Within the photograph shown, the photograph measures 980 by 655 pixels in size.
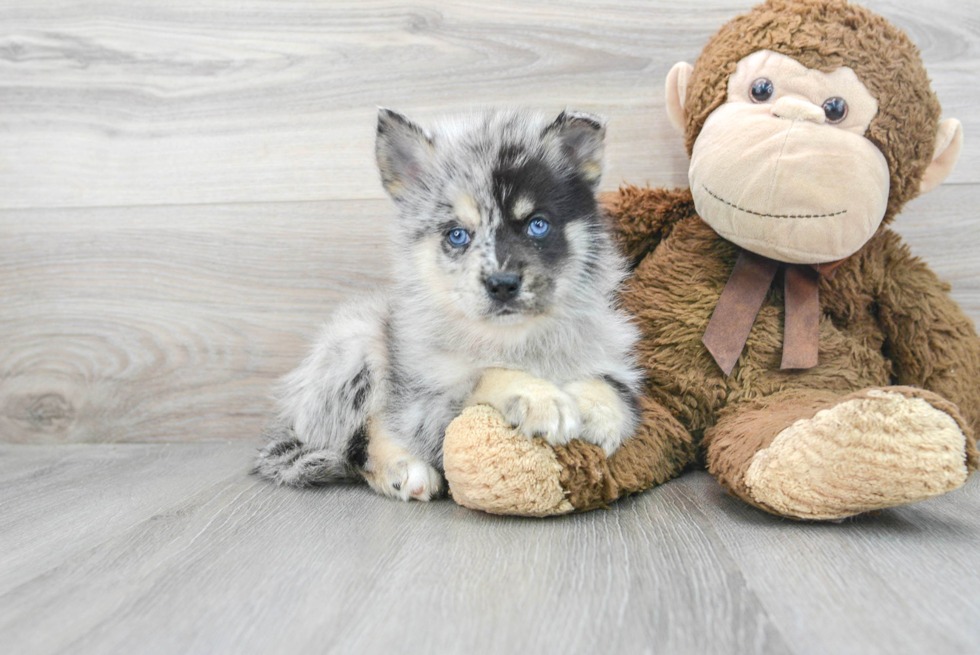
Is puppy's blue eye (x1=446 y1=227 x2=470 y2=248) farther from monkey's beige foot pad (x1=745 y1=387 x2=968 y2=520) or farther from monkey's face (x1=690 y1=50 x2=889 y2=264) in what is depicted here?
monkey's beige foot pad (x1=745 y1=387 x2=968 y2=520)

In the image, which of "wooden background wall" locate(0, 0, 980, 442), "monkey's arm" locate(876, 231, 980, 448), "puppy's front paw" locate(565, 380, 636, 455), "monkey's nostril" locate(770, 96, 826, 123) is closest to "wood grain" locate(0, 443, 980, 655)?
"puppy's front paw" locate(565, 380, 636, 455)

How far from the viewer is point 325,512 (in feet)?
5.09

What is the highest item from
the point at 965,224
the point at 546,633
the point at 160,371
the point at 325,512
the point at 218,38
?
the point at 218,38

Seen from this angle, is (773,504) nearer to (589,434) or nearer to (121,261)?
(589,434)

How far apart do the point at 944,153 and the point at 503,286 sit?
43.1 inches

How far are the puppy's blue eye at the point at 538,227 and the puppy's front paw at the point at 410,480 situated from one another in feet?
1.84

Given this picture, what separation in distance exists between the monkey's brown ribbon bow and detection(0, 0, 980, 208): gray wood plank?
51 cm

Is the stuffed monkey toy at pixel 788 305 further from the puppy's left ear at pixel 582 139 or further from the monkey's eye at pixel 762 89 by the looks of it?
the puppy's left ear at pixel 582 139

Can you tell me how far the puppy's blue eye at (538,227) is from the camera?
153 centimetres

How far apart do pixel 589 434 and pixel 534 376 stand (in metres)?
0.17

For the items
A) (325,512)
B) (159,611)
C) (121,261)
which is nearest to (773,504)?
(325,512)

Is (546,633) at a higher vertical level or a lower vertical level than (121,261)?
higher

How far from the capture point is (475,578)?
3.82ft

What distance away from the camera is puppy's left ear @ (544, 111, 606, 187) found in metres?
1.59
